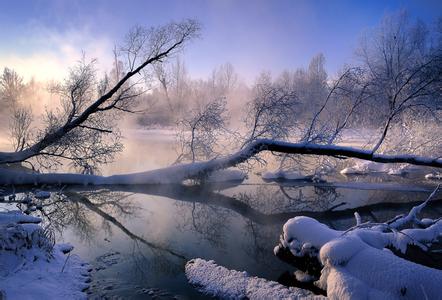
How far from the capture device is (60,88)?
563 inches

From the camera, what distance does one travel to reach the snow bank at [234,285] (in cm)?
555

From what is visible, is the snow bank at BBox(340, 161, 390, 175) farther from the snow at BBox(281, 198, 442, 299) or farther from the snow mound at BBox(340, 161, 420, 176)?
the snow at BBox(281, 198, 442, 299)

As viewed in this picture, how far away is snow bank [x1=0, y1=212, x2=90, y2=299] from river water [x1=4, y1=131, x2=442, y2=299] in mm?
354

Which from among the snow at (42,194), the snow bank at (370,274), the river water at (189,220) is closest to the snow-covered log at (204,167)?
the river water at (189,220)

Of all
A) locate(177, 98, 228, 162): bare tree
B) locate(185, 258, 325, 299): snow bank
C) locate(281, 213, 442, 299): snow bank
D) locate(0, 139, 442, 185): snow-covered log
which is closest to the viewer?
locate(281, 213, 442, 299): snow bank

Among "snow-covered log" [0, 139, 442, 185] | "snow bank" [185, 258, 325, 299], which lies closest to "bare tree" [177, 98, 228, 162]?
"snow-covered log" [0, 139, 442, 185]

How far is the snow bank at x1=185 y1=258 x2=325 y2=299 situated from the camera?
5555 mm

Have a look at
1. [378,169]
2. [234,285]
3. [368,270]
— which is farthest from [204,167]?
[378,169]

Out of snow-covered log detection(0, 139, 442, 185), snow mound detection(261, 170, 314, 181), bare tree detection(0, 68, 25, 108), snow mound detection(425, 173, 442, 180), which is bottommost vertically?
snow mound detection(425, 173, 442, 180)

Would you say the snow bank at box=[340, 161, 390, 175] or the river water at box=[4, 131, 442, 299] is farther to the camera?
the snow bank at box=[340, 161, 390, 175]

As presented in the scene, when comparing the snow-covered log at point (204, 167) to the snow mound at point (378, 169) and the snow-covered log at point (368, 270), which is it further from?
→ the snow-covered log at point (368, 270)

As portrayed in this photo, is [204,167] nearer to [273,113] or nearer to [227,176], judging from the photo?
[227,176]

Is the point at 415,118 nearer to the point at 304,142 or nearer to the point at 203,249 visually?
the point at 304,142

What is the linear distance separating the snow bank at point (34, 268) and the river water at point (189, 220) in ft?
1.16
